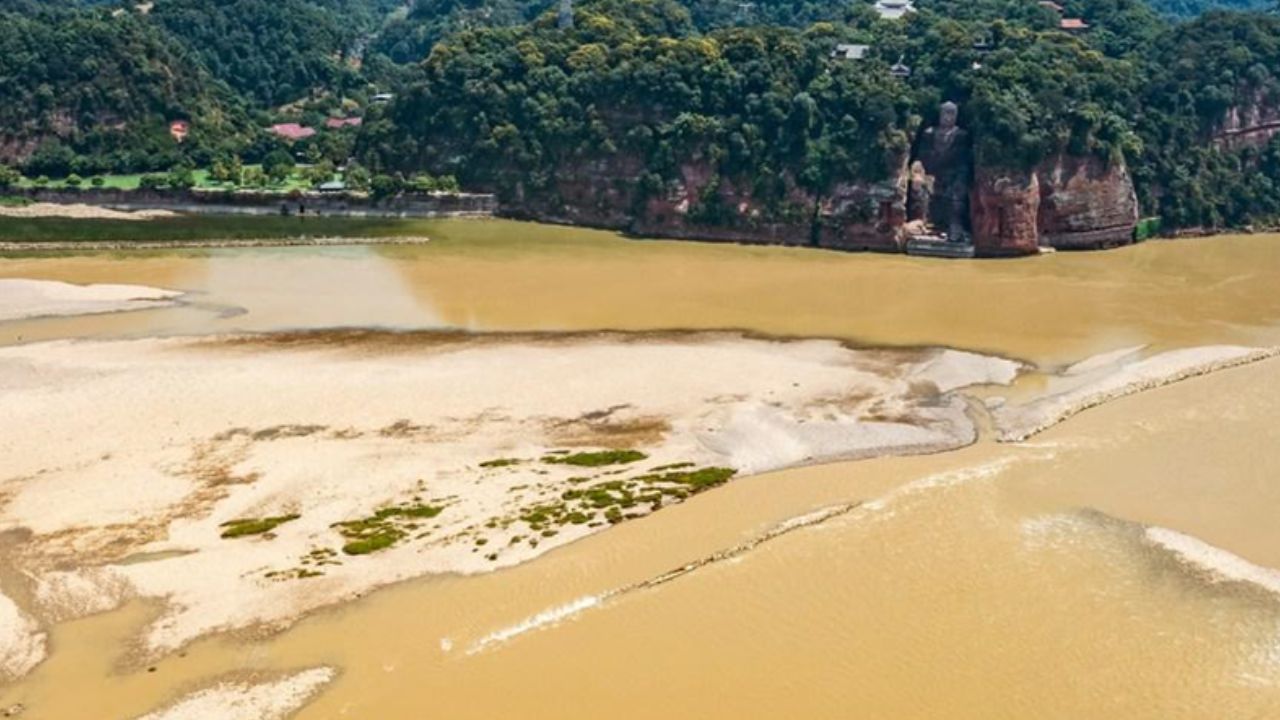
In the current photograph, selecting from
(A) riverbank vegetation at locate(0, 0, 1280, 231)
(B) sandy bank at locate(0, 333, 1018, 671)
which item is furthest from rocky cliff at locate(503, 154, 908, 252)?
(B) sandy bank at locate(0, 333, 1018, 671)

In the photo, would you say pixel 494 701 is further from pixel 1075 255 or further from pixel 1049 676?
pixel 1075 255

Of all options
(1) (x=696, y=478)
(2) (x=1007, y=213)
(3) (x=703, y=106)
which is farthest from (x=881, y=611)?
(3) (x=703, y=106)

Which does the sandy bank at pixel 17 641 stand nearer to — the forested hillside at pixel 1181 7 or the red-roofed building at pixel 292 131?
the red-roofed building at pixel 292 131

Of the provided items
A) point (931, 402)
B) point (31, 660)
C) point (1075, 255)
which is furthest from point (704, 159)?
point (31, 660)

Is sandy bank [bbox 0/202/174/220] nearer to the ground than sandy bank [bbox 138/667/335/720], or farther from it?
farther from it

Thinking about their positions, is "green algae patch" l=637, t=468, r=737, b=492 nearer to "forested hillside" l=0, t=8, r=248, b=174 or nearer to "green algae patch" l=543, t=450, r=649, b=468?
"green algae patch" l=543, t=450, r=649, b=468

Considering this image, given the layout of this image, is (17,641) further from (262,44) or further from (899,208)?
(262,44)

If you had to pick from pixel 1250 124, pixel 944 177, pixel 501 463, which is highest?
pixel 1250 124
